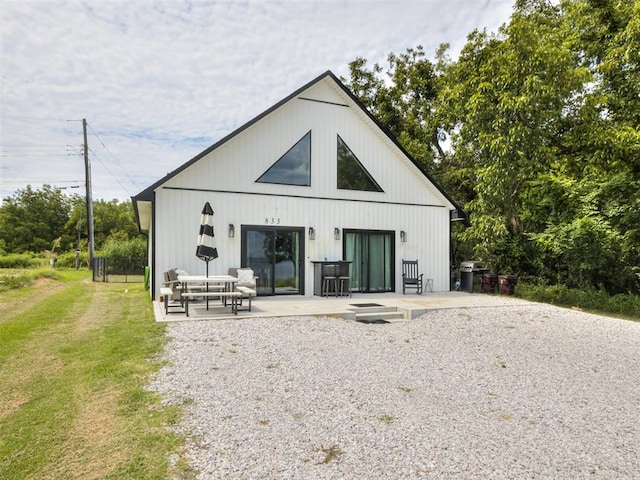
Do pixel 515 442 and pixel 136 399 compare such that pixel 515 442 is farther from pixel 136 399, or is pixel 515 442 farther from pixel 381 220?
pixel 381 220

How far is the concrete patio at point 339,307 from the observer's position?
8070 millimetres

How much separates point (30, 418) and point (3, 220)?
154ft

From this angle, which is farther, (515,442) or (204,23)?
(204,23)

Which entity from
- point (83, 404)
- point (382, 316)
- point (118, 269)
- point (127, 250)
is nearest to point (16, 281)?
point (118, 269)

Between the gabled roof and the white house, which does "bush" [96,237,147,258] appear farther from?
the gabled roof

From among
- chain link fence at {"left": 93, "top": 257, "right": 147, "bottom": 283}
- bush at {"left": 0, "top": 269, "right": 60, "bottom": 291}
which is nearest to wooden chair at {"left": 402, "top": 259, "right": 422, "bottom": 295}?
chain link fence at {"left": 93, "top": 257, "right": 147, "bottom": 283}

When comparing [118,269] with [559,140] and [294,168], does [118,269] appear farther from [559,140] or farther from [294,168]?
Answer: [559,140]

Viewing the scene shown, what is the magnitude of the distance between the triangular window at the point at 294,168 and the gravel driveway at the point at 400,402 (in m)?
5.09

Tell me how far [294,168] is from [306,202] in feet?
3.31

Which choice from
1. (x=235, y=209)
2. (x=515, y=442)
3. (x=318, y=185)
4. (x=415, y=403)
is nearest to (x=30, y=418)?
(x=415, y=403)

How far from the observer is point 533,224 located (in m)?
14.0

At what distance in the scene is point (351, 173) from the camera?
1208 centimetres

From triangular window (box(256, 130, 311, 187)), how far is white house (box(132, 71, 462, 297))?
0.03 m

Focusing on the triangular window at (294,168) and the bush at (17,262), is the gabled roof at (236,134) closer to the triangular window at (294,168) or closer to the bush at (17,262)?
the triangular window at (294,168)
